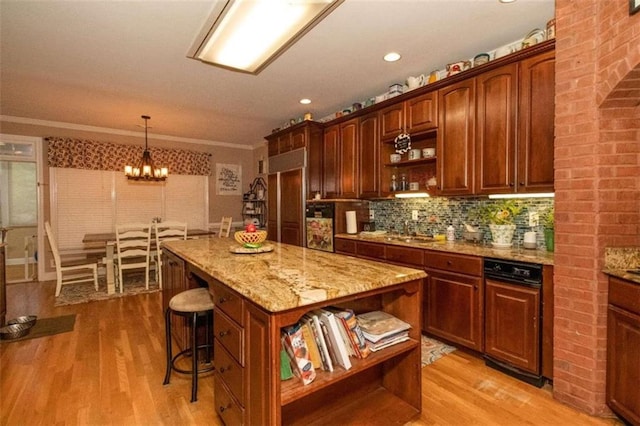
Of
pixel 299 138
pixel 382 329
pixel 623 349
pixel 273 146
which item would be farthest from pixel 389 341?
pixel 273 146

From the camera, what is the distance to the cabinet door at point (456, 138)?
2.64 meters

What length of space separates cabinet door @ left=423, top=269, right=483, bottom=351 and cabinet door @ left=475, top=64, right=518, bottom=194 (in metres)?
0.78

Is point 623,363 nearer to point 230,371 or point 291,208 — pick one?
point 230,371

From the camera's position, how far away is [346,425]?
152cm

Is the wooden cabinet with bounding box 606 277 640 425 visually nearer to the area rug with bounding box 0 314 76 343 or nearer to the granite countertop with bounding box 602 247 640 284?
the granite countertop with bounding box 602 247 640 284

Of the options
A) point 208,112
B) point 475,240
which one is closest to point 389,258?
point 475,240

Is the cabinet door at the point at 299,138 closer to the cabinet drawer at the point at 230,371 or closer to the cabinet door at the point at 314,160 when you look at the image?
the cabinet door at the point at 314,160

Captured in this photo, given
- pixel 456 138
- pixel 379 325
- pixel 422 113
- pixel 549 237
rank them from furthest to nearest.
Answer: pixel 422 113
pixel 456 138
pixel 549 237
pixel 379 325

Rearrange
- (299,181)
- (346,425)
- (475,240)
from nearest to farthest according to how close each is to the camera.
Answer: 1. (346,425)
2. (475,240)
3. (299,181)

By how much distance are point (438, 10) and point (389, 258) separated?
206cm

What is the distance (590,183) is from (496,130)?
0.88 m

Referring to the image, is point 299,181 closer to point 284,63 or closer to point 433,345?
point 284,63

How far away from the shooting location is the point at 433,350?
100 inches

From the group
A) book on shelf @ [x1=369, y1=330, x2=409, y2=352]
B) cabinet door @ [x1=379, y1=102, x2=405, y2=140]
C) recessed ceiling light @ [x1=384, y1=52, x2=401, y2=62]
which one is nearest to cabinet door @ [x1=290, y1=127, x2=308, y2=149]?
cabinet door @ [x1=379, y1=102, x2=405, y2=140]
